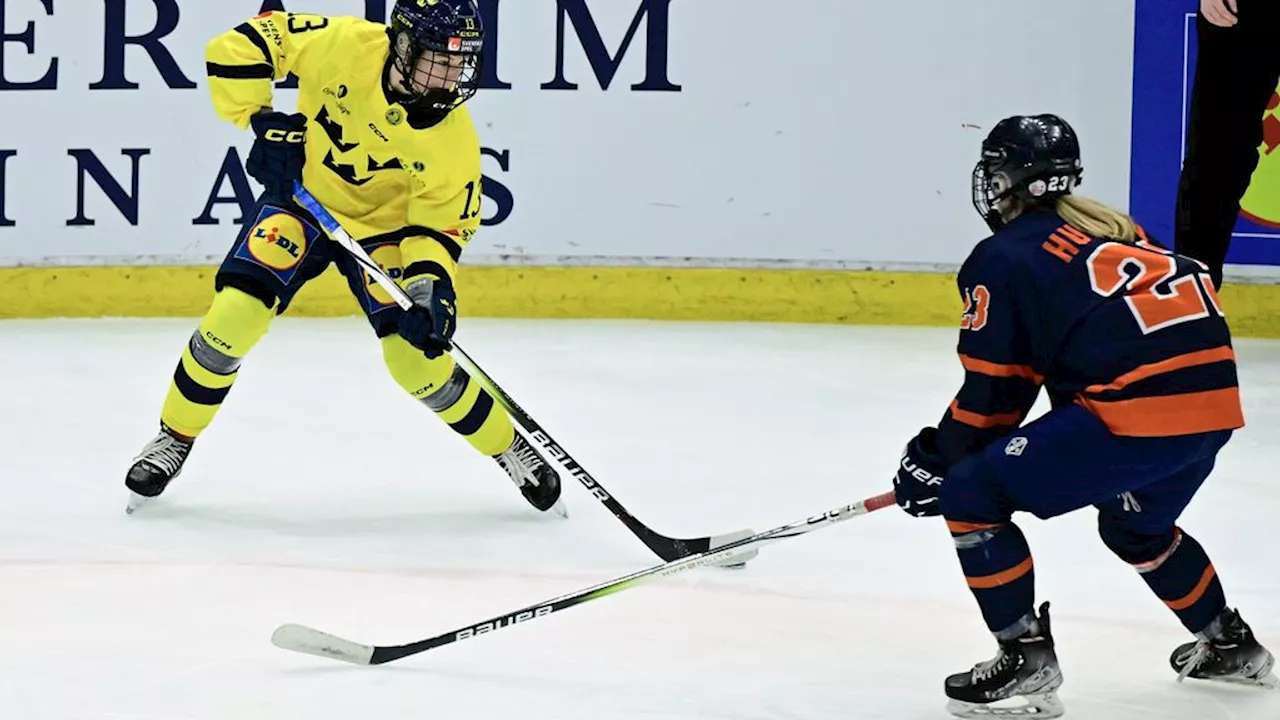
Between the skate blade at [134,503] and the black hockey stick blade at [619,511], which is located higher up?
the black hockey stick blade at [619,511]

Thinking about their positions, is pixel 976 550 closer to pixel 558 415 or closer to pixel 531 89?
pixel 558 415

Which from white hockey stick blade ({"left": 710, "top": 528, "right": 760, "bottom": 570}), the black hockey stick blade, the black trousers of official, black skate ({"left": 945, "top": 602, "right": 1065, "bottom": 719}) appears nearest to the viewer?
black skate ({"left": 945, "top": 602, "right": 1065, "bottom": 719})

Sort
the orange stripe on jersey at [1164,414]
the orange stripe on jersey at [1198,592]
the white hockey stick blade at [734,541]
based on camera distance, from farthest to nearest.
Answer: the white hockey stick blade at [734,541] → the orange stripe on jersey at [1198,592] → the orange stripe on jersey at [1164,414]

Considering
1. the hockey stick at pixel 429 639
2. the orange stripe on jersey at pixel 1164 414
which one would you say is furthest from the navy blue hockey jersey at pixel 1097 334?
the hockey stick at pixel 429 639

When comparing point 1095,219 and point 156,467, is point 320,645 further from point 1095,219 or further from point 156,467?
point 1095,219

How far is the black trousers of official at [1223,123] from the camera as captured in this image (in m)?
4.48

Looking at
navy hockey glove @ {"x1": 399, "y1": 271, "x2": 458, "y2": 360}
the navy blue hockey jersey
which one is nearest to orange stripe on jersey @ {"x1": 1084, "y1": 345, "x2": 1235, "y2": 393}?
the navy blue hockey jersey

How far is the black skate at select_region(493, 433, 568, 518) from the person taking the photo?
11.6 feet

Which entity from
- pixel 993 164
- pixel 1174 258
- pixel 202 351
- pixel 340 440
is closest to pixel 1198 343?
pixel 1174 258

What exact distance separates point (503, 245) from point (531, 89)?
1.46 ft

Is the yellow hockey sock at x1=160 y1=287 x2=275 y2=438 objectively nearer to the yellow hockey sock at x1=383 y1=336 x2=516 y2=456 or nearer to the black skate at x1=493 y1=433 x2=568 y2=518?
the yellow hockey sock at x1=383 y1=336 x2=516 y2=456

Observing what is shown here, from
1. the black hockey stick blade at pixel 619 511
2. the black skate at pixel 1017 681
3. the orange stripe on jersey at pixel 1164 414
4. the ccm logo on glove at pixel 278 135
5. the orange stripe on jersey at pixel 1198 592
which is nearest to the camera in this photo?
the orange stripe on jersey at pixel 1164 414

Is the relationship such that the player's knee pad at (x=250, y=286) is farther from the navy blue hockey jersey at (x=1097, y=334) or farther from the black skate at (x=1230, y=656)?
the black skate at (x=1230, y=656)

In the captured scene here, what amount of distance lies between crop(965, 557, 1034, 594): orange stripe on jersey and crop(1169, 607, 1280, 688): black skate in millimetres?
318
